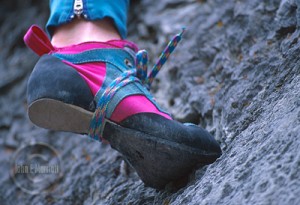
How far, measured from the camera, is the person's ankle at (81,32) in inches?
51.3

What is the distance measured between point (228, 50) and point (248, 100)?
1.74ft

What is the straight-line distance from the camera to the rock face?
0.94 meters

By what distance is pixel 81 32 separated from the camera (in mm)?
1310

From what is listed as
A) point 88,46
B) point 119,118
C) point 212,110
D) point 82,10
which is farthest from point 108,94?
point 212,110

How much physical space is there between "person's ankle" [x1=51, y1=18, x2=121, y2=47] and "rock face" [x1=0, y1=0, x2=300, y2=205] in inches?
17.9

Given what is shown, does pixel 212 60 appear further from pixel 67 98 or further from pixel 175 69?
pixel 67 98

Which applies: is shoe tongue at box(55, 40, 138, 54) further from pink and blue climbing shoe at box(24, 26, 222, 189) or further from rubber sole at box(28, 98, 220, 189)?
rubber sole at box(28, 98, 220, 189)

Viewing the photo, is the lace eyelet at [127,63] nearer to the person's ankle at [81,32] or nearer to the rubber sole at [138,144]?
the person's ankle at [81,32]

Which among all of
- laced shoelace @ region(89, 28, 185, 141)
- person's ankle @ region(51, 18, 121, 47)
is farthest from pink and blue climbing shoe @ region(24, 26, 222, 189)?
person's ankle @ region(51, 18, 121, 47)

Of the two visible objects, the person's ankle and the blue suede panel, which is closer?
the blue suede panel

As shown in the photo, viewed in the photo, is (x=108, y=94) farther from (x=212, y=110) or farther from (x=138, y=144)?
(x=212, y=110)

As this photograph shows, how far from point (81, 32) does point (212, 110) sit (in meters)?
0.55

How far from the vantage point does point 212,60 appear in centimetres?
194

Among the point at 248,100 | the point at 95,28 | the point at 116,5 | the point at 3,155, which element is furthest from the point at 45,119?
the point at 3,155
